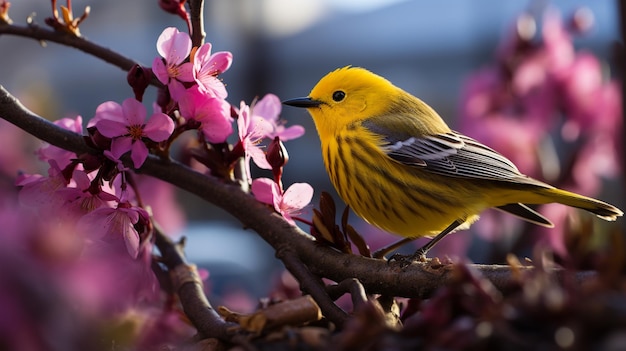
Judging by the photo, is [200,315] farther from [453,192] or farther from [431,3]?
[431,3]

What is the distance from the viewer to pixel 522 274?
1.44ft

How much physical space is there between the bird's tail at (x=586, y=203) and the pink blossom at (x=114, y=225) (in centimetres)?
56

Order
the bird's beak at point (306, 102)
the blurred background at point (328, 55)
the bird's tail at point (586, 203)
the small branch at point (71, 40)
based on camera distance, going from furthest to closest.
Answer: the blurred background at point (328, 55) → the bird's beak at point (306, 102) → the bird's tail at point (586, 203) → the small branch at point (71, 40)

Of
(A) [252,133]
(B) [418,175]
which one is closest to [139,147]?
(A) [252,133]

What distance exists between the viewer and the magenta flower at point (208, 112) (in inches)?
23.9

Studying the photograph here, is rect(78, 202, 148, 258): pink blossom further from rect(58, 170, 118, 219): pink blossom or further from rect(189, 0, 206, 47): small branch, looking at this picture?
rect(189, 0, 206, 47): small branch

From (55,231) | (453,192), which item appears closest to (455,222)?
(453,192)

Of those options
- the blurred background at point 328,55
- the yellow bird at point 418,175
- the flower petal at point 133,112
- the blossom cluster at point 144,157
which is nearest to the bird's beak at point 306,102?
the yellow bird at point 418,175

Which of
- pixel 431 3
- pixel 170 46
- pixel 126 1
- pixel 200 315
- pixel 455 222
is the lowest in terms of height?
pixel 126 1

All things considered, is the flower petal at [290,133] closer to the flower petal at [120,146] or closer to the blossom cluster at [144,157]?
the blossom cluster at [144,157]

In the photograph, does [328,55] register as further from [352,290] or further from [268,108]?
[352,290]

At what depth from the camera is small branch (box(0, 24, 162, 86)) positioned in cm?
70

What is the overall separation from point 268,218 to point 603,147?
2.53ft

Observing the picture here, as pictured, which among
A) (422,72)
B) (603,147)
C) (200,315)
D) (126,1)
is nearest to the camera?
(200,315)
